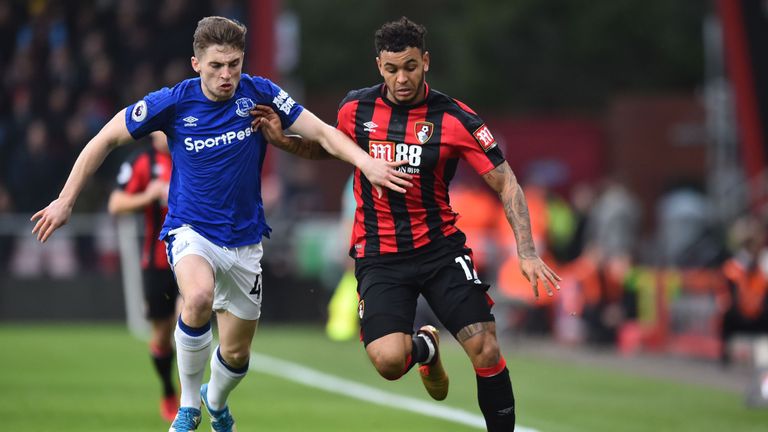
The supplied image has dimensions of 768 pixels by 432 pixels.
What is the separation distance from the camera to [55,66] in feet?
77.9

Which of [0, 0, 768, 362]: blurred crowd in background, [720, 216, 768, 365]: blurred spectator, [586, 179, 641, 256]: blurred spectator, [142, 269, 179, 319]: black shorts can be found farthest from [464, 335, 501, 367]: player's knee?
[586, 179, 641, 256]: blurred spectator

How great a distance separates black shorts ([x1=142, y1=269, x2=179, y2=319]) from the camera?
10.7m

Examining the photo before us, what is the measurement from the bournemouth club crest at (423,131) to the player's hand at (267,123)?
84 cm

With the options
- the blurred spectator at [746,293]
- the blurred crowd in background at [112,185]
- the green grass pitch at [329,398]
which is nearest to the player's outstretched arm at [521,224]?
the green grass pitch at [329,398]

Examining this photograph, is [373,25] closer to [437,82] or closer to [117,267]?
[437,82]

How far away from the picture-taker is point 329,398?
12.6 m

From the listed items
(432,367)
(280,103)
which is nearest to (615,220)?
(432,367)

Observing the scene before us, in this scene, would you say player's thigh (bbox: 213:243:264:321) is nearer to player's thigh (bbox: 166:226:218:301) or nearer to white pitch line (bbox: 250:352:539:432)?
player's thigh (bbox: 166:226:218:301)

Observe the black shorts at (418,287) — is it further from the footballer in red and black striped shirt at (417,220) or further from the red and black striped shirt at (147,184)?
the red and black striped shirt at (147,184)

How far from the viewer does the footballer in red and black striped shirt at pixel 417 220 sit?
27.1 ft

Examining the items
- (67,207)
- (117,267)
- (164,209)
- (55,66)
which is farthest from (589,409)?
(55,66)

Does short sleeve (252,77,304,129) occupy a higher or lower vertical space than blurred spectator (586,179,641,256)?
higher

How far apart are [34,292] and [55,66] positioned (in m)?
3.73

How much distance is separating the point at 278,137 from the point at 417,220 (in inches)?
38.1
